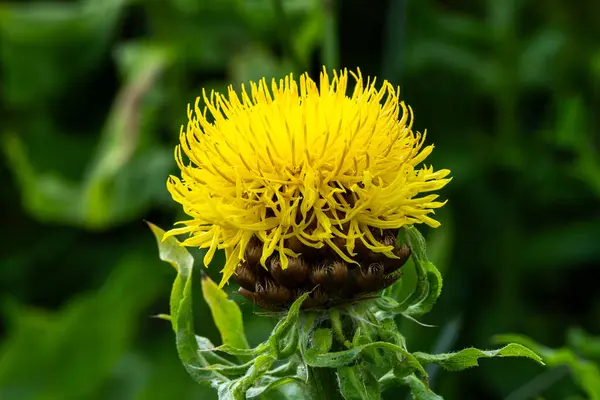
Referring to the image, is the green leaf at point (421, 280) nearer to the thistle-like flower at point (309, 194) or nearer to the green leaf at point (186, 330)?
the thistle-like flower at point (309, 194)

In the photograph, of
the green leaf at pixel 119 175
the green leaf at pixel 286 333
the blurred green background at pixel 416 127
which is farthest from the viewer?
the green leaf at pixel 119 175

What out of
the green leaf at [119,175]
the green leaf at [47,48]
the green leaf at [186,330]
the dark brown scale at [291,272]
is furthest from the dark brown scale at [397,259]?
the green leaf at [47,48]

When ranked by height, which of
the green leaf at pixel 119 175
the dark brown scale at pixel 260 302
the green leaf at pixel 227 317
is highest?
the dark brown scale at pixel 260 302

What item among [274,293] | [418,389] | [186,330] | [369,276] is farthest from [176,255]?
[418,389]

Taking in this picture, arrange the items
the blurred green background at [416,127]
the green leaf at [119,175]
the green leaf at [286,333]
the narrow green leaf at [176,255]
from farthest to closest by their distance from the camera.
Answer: the green leaf at [119,175]
the blurred green background at [416,127]
the narrow green leaf at [176,255]
the green leaf at [286,333]

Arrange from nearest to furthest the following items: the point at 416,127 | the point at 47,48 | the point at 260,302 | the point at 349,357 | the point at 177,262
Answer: the point at 349,357 < the point at 260,302 < the point at 177,262 < the point at 416,127 < the point at 47,48

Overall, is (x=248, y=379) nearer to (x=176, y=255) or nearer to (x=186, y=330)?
(x=186, y=330)

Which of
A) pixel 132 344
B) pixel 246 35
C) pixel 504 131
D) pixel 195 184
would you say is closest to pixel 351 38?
pixel 246 35
